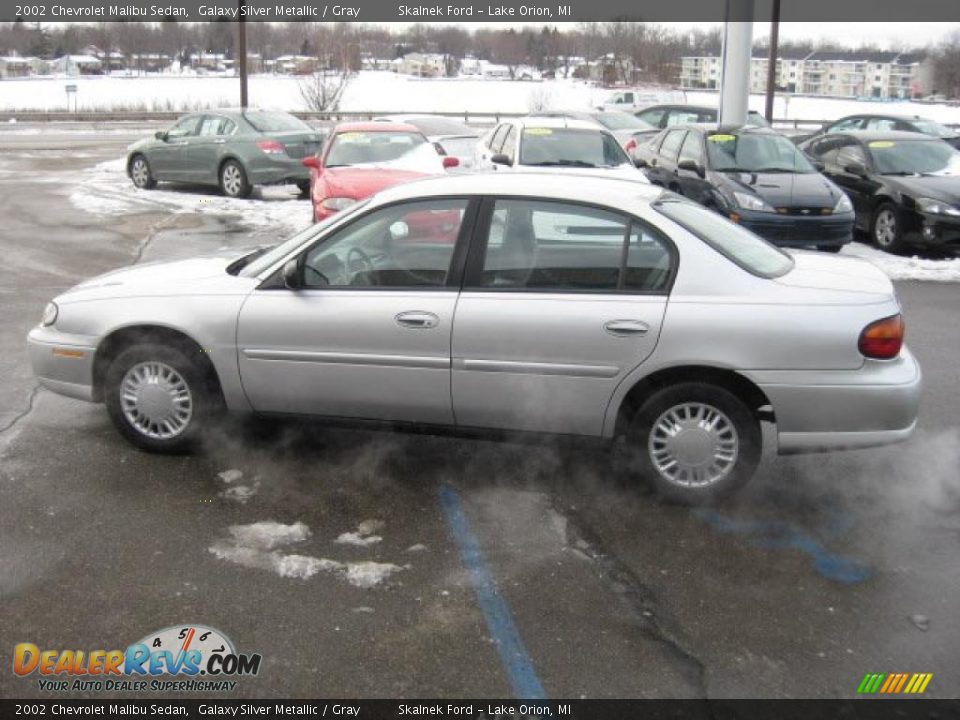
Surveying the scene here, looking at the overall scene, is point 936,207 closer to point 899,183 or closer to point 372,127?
point 899,183

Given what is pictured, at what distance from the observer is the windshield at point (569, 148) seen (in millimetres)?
12484

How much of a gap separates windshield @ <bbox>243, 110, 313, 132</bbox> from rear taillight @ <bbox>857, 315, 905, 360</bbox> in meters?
14.7

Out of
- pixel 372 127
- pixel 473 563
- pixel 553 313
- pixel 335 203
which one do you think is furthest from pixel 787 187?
pixel 473 563

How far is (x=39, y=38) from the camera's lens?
8800 centimetres

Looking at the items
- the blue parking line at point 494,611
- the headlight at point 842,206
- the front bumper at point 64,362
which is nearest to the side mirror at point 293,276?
the front bumper at point 64,362

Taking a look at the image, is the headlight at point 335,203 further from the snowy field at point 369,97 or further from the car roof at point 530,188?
the snowy field at point 369,97

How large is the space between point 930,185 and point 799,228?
2.25m

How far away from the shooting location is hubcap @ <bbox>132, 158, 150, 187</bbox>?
18.7 m

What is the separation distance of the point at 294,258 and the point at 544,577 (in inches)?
83.0

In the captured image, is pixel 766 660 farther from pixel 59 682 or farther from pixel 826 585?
pixel 59 682

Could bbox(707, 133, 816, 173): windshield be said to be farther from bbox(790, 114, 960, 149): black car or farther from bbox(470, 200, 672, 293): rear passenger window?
bbox(470, 200, 672, 293): rear passenger window

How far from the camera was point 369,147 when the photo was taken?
1326cm

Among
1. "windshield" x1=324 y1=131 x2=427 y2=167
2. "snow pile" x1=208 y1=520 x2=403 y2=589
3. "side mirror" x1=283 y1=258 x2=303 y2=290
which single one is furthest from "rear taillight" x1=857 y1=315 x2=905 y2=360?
"windshield" x1=324 y1=131 x2=427 y2=167

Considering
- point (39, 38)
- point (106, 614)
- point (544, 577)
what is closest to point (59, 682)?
point (106, 614)
